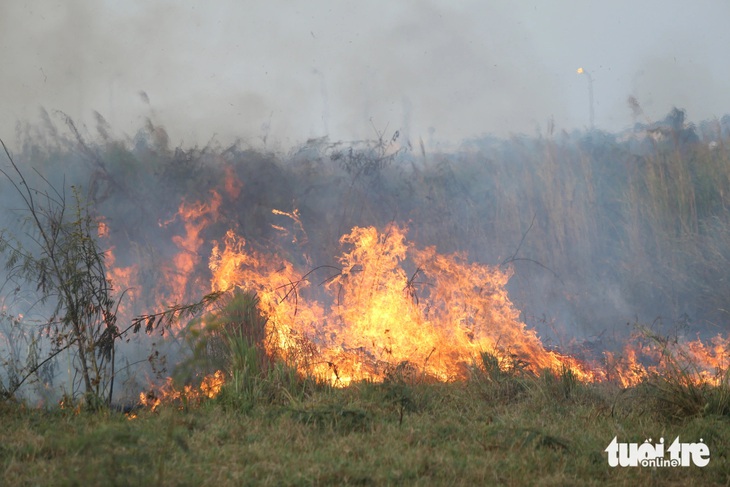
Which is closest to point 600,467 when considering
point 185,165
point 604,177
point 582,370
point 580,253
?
point 582,370

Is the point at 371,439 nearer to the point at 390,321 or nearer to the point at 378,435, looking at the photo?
the point at 378,435

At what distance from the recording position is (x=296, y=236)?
11.2m

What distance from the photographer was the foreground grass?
417cm

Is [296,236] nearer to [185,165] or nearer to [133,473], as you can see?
[185,165]

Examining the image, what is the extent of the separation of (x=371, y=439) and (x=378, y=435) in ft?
0.32

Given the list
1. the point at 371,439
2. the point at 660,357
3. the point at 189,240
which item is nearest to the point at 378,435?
the point at 371,439

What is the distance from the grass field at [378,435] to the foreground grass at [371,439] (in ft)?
0.04

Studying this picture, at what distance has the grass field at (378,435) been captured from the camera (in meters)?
4.19

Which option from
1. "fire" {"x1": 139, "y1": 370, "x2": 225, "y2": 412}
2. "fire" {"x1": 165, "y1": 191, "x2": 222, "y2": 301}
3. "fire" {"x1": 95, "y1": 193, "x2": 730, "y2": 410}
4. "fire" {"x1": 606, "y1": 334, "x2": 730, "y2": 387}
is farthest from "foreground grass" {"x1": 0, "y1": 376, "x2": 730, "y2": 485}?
"fire" {"x1": 165, "y1": 191, "x2": 222, "y2": 301}

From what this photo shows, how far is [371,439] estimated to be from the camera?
511 cm

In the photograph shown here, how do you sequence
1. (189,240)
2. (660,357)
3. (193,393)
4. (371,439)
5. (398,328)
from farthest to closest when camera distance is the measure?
(189,240) → (660,357) → (398,328) → (193,393) → (371,439)

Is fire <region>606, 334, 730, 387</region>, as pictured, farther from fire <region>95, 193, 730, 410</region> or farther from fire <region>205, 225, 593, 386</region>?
fire <region>205, 225, 593, 386</region>

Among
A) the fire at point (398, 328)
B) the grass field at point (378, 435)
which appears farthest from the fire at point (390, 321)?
the grass field at point (378, 435)

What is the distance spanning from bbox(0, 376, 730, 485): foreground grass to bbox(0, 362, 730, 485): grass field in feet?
0.04
